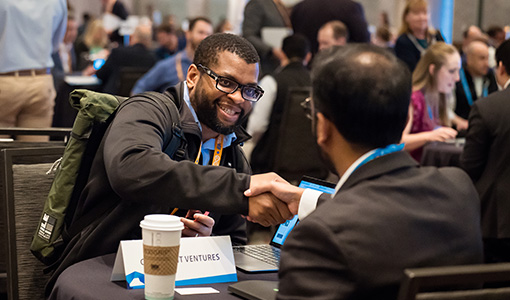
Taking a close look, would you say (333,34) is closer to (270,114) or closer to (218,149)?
(270,114)

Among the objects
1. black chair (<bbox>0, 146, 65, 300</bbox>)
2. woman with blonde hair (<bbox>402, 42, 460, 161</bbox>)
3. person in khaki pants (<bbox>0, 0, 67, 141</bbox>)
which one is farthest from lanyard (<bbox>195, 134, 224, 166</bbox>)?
woman with blonde hair (<bbox>402, 42, 460, 161</bbox>)

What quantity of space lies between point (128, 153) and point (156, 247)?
0.48 meters

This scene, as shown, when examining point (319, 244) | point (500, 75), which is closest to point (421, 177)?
point (319, 244)

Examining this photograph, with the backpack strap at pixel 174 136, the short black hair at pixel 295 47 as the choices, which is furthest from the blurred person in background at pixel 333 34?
the backpack strap at pixel 174 136

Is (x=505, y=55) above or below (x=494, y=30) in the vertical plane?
above

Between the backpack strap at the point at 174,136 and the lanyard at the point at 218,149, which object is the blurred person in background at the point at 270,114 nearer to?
the lanyard at the point at 218,149

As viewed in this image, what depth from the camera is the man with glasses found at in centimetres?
198

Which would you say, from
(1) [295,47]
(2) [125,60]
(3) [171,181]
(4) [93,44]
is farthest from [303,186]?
(4) [93,44]

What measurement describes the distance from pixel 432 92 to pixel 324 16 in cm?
174

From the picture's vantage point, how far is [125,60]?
8.41 metres

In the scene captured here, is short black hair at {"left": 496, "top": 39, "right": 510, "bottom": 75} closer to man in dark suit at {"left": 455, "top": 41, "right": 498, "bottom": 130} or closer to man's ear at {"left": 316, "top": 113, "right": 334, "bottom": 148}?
man in dark suit at {"left": 455, "top": 41, "right": 498, "bottom": 130}

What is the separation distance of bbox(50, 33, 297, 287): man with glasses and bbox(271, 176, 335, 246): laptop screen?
161mm

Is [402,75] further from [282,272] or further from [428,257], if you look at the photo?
[282,272]

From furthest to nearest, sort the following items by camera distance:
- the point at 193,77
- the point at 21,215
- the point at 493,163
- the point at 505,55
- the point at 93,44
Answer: the point at 93,44 → the point at 505,55 → the point at 493,163 → the point at 193,77 → the point at 21,215
